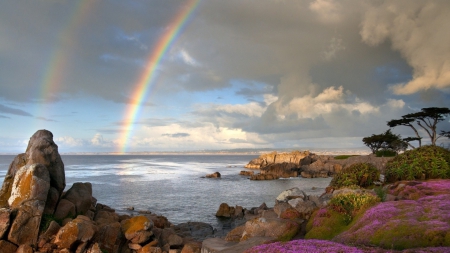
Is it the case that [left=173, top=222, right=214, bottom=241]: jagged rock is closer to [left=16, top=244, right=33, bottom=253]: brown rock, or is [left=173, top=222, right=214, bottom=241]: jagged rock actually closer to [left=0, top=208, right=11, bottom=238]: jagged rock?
[left=16, top=244, right=33, bottom=253]: brown rock

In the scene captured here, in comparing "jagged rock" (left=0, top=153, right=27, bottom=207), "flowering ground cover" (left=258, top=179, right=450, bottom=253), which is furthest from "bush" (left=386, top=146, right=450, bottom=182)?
"jagged rock" (left=0, top=153, right=27, bottom=207)

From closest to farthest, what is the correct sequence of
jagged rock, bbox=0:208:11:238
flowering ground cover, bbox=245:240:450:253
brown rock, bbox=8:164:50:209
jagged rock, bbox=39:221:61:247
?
1. flowering ground cover, bbox=245:240:450:253
2. jagged rock, bbox=0:208:11:238
3. jagged rock, bbox=39:221:61:247
4. brown rock, bbox=8:164:50:209

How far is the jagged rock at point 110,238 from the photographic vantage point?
69.9 feet

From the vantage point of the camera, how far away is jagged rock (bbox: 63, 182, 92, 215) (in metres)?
25.7

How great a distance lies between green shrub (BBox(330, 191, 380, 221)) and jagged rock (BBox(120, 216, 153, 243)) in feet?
43.7

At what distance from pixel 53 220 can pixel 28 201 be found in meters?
2.12

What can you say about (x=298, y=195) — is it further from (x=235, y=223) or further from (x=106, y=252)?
(x=106, y=252)

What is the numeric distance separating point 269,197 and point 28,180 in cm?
4235

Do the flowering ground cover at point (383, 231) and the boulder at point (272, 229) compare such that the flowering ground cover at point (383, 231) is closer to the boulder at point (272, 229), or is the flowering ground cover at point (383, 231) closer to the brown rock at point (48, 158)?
the boulder at point (272, 229)

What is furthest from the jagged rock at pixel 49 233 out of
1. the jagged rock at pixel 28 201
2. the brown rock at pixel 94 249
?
the brown rock at pixel 94 249

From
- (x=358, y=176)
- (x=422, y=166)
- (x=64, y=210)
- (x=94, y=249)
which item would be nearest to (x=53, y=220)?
(x=64, y=210)

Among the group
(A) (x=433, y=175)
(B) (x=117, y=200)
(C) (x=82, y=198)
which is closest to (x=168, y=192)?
(B) (x=117, y=200)

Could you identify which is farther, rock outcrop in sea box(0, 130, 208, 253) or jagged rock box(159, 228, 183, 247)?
jagged rock box(159, 228, 183, 247)

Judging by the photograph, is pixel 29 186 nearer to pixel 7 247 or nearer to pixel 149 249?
pixel 7 247
